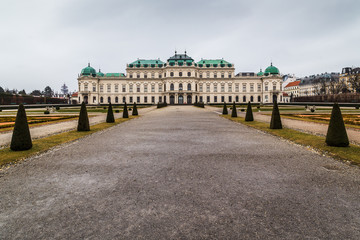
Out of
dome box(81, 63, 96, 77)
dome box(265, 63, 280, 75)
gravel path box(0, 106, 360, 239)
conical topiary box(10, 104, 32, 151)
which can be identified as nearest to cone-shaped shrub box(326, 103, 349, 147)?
gravel path box(0, 106, 360, 239)

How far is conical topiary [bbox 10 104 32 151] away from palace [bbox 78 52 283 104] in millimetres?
66343

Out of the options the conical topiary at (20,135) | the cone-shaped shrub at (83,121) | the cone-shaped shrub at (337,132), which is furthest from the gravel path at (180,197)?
the cone-shaped shrub at (83,121)

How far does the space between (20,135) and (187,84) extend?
67710 millimetres

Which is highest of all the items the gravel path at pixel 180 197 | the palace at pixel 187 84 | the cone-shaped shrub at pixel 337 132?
the palace at pixel 187 84

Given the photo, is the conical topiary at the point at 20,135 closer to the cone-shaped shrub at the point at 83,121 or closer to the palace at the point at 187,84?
the cone-shaped shrub at the point at 83,121

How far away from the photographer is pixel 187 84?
241 feet

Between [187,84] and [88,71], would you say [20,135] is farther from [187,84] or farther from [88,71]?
[88,71]

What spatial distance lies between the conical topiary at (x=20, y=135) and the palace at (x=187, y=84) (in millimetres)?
66343

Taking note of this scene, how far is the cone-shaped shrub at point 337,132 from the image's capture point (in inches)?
297

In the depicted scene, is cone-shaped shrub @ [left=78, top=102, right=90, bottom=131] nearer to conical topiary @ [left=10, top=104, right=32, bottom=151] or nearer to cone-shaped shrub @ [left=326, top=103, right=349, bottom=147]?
conical topiary @ [left=10, top=104, right=32, bottom=151]

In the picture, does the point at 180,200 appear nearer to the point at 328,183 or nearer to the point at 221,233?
the point at 221,233

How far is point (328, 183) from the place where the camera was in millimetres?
4465

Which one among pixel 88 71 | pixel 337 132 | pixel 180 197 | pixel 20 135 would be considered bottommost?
pixel 180 197

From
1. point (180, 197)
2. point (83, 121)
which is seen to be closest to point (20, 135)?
point (83, 121)
